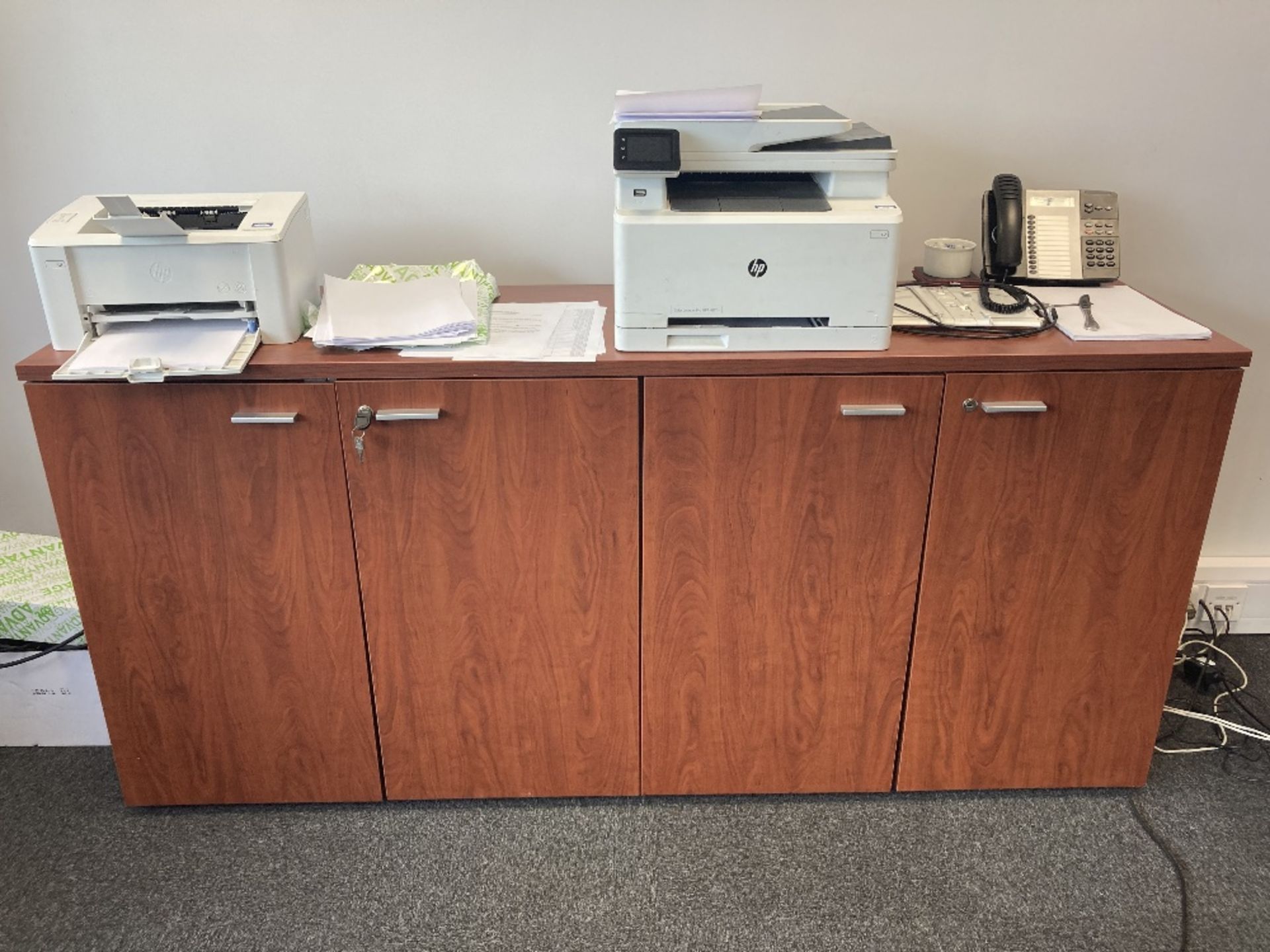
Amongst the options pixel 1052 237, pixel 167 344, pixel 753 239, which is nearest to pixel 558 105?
pixel 753 239

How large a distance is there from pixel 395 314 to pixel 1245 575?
6.69 feet

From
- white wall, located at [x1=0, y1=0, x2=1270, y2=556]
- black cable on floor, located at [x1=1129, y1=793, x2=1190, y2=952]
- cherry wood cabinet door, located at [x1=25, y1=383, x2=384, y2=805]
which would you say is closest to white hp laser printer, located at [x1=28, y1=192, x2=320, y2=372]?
cherry wood cabinet door, located at [x1=25, y1=383, x2=384, y2=805]

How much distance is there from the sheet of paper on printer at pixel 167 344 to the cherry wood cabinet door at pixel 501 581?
0.21 m

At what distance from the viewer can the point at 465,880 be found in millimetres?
1732

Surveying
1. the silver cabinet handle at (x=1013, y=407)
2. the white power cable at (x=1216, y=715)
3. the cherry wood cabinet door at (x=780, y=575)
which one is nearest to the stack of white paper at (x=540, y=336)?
the cherry wood cabinet door at (x=780, y=575)

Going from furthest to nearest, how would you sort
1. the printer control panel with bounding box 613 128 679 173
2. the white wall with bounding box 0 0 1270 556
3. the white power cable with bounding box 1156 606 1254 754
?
the white power cable with bounding box 1156 606 1254 754
the white wall with bounding box 0 0 1270 556
the printer control panel with bounding box 613 128 679 173

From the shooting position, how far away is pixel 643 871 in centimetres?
175

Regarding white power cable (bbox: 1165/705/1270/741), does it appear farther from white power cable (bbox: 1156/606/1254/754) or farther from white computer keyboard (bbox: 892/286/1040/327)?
white computer keyboard (bbox: 892/286/1040/327)

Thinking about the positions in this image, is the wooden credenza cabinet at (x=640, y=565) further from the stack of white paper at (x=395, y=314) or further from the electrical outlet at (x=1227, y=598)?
the electrical outlet at (x=1227, y=598)

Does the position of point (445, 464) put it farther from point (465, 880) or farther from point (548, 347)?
point (465, 880)

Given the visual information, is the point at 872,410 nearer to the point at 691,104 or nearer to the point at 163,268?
the point at 691,104

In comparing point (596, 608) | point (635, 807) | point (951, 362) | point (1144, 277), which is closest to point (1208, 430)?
point (951, 362)

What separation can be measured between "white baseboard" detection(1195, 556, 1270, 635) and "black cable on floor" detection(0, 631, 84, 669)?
2.46 m

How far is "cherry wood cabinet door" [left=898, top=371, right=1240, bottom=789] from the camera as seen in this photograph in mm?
1581
